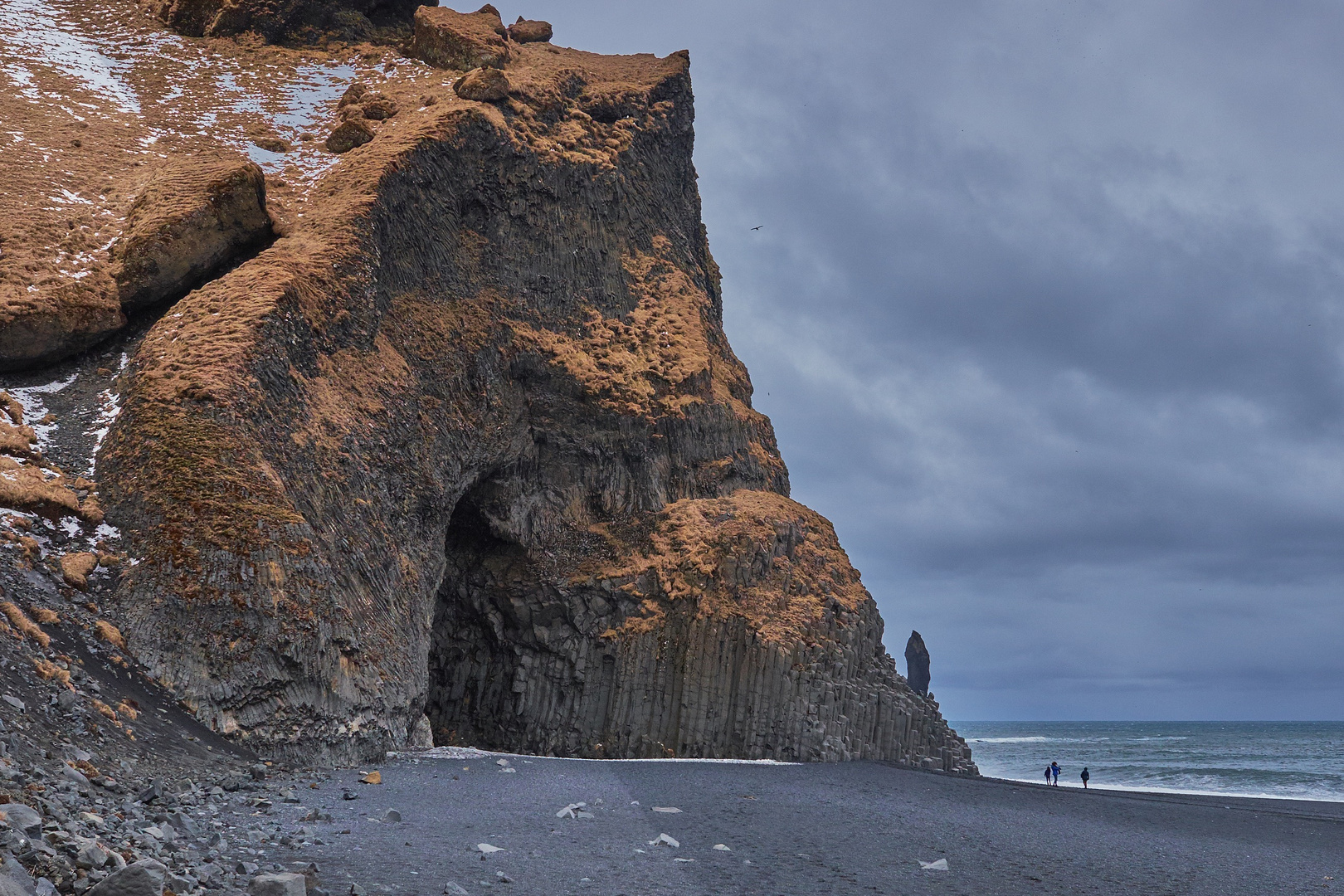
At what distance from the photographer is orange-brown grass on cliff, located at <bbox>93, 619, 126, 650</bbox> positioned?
14353mm

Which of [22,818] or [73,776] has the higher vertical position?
[22,818]

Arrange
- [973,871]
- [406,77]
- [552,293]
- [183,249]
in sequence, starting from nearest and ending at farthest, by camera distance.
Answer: [973,871]
[183,249]
[552,293]
[406,77]

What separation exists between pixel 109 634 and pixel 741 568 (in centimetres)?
A: 1760

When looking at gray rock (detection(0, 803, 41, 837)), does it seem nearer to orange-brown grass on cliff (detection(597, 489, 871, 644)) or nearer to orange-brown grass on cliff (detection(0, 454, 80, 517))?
orange-brown grass on cliff (detection(0, 454, 80, 517))

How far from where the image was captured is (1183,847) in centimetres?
1636

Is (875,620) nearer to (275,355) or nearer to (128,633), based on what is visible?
(275,355)

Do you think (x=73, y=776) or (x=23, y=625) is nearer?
(x=73, y=776)

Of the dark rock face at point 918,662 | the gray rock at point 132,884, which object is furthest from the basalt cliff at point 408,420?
the dark rock face at point 918,662

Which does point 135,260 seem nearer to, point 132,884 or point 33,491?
point 33,491

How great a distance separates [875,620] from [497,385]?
48.5 feet

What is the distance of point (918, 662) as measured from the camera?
405ft

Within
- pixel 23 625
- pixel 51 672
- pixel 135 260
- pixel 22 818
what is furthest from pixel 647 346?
pixel 22 818

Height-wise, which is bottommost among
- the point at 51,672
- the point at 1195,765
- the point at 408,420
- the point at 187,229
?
the point at 1195,765

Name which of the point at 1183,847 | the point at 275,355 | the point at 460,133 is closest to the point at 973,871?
the point at 1183,847
